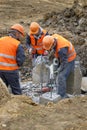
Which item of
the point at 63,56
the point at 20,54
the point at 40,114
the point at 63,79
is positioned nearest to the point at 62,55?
the point at 63,56

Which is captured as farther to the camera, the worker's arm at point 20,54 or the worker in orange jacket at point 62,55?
the worker in orange jacket at point 62,55

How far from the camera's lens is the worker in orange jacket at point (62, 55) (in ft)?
33.1

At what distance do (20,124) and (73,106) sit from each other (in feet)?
4.88

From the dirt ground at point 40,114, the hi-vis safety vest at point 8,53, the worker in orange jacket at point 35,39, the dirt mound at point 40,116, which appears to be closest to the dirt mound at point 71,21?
the worker in orange jacket at point 35,39

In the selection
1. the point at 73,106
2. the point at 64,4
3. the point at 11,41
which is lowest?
the point at 64,4

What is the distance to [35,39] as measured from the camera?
1227 cm

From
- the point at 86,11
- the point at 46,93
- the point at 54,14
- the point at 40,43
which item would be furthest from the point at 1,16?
the point at 46,93

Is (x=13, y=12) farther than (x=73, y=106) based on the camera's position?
Yes

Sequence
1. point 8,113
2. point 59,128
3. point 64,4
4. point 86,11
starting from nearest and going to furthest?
point 59,128 → point 8,113 → point 86,11 → point 64,4

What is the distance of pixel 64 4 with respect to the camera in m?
26.7

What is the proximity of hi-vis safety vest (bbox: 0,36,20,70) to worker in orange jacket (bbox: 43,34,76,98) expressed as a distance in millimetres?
923

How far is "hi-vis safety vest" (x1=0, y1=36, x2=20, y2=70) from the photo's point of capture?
9.58 metres

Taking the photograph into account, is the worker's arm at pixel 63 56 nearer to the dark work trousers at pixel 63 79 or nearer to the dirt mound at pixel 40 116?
the dark work trousers at pixel 63 79

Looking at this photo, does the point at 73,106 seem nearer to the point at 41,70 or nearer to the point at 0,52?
the point at 0,52
